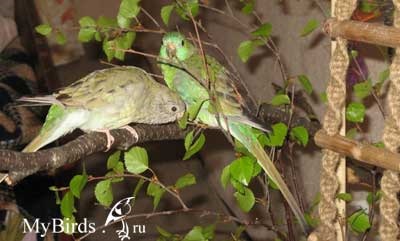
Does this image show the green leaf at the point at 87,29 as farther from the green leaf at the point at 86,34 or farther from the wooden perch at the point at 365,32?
the wooden perch at the point at 365,32

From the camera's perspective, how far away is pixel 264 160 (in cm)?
101

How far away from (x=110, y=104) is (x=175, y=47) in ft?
0.59

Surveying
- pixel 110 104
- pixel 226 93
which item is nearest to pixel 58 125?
pixel 110 104

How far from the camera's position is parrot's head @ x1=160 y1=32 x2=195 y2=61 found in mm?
1193

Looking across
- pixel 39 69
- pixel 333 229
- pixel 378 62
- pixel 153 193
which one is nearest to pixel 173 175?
pixel 39 69

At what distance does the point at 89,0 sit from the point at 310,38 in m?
2.04

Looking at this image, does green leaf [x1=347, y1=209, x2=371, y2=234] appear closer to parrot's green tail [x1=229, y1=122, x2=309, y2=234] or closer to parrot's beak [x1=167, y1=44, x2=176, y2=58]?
parrot's green tail [x1=229, y1=122, x2=309, y2=234]

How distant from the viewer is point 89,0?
339 cm

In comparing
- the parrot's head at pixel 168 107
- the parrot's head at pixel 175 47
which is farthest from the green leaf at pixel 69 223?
the parrot's head at pixel 175 47

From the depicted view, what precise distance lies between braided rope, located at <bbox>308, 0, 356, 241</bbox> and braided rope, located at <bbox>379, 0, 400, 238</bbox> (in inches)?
2.5

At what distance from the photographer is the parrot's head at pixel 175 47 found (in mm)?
1193

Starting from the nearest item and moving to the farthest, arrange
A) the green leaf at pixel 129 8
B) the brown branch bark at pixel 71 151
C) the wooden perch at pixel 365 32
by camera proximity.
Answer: the wooden perch at pixel 365 32
the brown branch bark at pixel 71 151
the green leaf at pixel 129 8

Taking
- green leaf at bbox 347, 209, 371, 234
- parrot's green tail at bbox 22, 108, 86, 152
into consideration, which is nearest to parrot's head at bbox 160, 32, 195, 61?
parrot's green tail at bbox 22, 108, 86, 152

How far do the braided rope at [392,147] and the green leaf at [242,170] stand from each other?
0.73 feet
